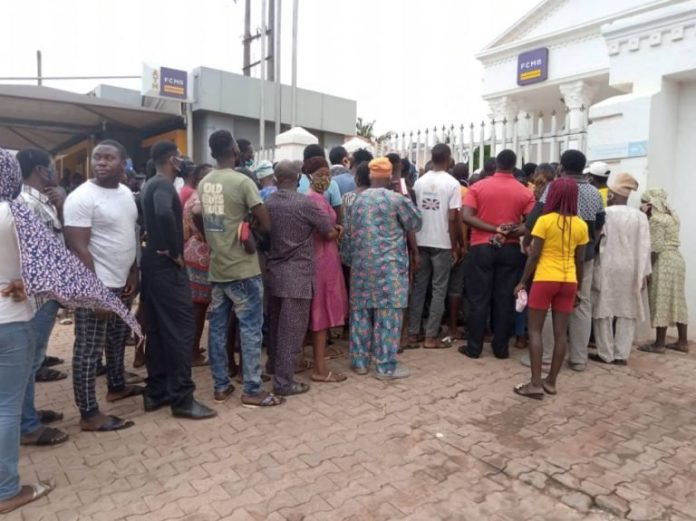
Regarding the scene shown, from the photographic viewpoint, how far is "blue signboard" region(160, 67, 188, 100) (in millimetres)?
11805

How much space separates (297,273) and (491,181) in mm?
2151

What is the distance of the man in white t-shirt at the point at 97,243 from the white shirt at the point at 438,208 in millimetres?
2812

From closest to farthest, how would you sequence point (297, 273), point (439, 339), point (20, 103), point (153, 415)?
point (153, 415)
point (297, 273)
point (439, 339)
point (20, 103)

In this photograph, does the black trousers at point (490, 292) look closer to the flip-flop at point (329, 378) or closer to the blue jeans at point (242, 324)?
the flip-flop at point (329, 378)

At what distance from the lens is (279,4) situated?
43.8 ft

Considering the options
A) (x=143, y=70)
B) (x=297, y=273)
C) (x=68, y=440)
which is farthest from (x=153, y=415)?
(x=143, y=70)

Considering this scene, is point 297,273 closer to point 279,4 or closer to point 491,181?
point 491,181

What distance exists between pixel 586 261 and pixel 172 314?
357 cm

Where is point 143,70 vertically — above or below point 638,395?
above

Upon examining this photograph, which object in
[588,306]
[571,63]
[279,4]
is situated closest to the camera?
[588,306]

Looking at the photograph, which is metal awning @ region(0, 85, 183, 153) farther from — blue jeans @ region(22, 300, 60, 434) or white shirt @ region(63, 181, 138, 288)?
blue jeans @ region(22, 300, 60, 434)

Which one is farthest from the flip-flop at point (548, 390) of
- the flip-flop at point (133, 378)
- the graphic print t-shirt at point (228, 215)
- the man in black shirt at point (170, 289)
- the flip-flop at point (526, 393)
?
the flip-flop at point (133, 378)

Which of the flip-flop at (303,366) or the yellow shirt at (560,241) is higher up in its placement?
the yellow shirt at (560,241)

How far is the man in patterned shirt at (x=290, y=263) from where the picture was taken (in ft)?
13.3
